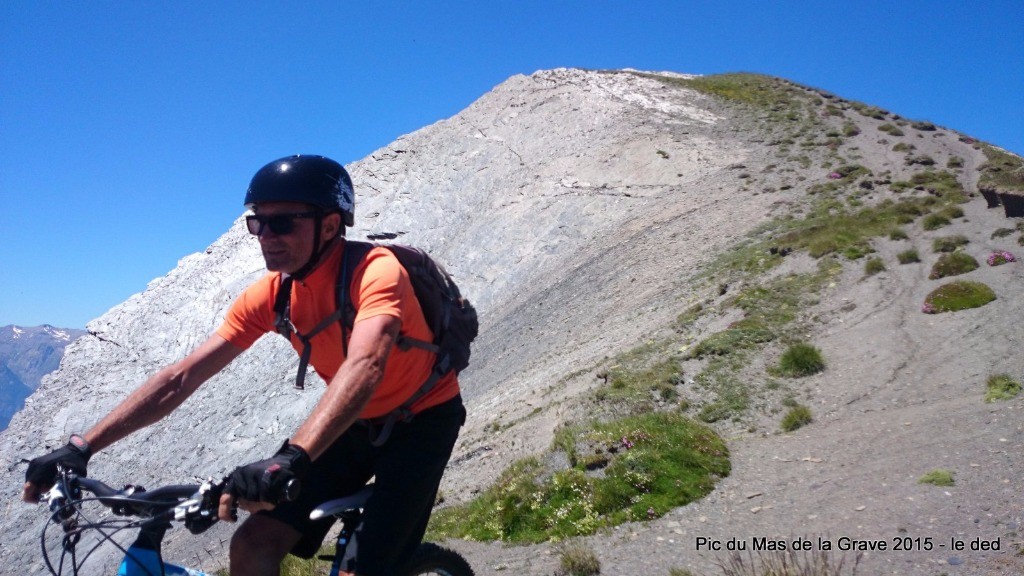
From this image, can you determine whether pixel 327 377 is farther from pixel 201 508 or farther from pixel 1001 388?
pixel 1001 388

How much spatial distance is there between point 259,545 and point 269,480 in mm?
982

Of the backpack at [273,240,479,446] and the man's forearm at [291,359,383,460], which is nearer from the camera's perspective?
the man's forearm at [291,359,383,460]

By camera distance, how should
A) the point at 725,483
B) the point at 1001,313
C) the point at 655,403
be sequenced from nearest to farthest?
1. the point at 725,483
2. the point at 655,403
3. the point at 1001,313

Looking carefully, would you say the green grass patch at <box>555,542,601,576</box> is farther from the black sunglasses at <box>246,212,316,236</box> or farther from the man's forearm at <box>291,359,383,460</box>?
the black sunglasses at <box>246,212,316,236</box>

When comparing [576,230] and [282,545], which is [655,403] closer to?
[282,545]

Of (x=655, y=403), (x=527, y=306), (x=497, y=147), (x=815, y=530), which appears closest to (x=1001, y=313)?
(x=655, y=403)

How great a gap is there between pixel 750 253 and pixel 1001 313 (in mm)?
8841

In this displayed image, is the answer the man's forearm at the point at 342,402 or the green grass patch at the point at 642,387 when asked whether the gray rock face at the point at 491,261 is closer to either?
the green grass patch at the point at 642,387

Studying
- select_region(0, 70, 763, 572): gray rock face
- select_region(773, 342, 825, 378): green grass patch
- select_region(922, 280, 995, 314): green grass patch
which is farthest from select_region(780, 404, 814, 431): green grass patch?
select_region(0, 70, 763, 572): gray rock face

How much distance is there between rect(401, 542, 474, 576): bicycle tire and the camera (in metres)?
3.82

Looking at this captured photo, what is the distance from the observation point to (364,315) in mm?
3023

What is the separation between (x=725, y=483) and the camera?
7812mm

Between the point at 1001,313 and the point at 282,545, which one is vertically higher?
the point at 1001,313

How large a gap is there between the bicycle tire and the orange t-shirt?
909 millimetres
